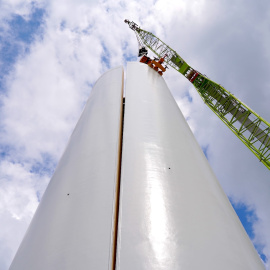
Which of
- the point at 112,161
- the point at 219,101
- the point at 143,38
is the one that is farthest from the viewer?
the point at 143,38

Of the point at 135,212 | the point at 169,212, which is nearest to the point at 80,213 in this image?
the point at 135,212

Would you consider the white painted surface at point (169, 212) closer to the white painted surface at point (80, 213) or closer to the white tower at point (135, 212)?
the white tower at point (135, 212)

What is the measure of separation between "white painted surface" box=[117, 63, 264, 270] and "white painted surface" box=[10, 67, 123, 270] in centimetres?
21

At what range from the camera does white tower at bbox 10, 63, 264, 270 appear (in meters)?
2.06

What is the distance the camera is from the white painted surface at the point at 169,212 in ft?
6.64

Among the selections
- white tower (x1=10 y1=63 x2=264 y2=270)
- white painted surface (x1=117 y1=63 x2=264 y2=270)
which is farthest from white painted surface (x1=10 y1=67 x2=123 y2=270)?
white painted surface (x1=117 y1=63 x2=264 y2=270)

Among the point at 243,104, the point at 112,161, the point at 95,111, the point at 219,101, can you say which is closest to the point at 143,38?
the point at 219,101

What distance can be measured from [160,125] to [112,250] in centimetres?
246

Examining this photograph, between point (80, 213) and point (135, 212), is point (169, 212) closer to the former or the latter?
point (135, 212)

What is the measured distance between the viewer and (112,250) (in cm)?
209

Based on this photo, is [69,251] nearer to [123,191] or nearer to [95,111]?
[123,191]

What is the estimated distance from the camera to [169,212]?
239 cm

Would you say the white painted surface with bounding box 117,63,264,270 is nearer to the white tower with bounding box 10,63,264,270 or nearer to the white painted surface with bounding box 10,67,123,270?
the white tower with bounding box 10,63,264,270

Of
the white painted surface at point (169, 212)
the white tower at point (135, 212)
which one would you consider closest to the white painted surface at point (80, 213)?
the white tower at point (135, 212)
